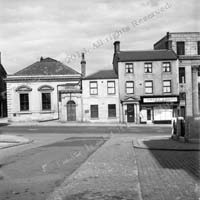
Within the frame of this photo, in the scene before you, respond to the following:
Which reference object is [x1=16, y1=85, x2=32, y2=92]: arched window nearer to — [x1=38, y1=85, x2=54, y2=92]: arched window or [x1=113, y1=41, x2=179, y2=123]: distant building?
[x1=38, y1=85, x2=54, y2=92]: arched window

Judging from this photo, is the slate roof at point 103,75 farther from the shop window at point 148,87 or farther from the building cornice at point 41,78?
the building cornice at point 41,78

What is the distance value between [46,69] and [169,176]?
140 ft

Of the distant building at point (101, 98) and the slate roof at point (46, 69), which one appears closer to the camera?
the distant building at point (101, 98)

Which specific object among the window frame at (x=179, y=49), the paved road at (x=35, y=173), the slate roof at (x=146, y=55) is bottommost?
the paved road at (x=35, y=173)

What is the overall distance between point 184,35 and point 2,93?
3511cm

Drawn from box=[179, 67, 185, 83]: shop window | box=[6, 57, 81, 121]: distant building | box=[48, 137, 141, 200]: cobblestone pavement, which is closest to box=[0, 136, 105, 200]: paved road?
box=[48, 137, 141, 200]: cobblestone pavement

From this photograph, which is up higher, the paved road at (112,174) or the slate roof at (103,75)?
the slate roof at (103,75)

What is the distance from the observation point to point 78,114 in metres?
41.4

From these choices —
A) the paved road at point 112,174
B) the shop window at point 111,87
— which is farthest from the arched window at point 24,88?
the paved road at point 112,174

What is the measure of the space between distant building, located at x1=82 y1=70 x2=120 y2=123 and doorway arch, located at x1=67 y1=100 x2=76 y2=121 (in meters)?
1.46

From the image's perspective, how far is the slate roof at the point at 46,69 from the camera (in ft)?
155

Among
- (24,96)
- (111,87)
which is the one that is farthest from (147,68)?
(24,96)

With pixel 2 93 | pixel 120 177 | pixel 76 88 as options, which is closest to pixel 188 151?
pixel 120 177

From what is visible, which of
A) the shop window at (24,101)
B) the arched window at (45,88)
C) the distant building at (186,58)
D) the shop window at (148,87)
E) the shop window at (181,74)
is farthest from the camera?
the arched window at (45,88)
